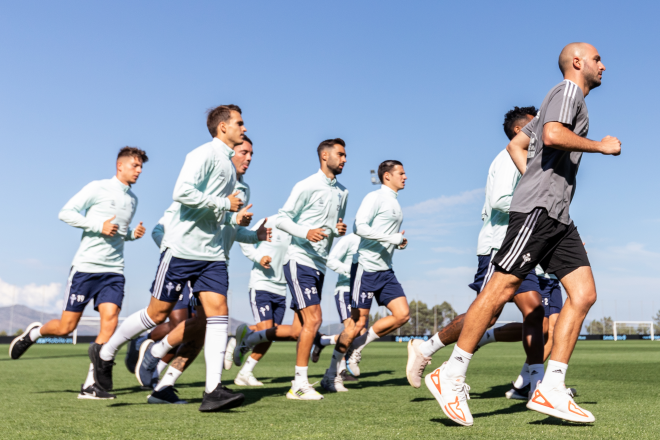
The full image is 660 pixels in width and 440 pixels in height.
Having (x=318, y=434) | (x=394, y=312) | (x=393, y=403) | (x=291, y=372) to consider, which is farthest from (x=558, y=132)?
(x=291, y=372)

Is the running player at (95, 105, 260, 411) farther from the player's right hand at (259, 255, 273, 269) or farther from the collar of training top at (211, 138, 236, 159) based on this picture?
the player's right hand at (259, 255, 273, 269)

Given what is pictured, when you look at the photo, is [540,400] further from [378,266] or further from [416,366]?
[378,266]

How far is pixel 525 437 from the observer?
3.18m

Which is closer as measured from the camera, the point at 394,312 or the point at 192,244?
the point at 192,244

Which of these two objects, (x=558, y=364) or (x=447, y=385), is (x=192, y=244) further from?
(x=558, y=364)

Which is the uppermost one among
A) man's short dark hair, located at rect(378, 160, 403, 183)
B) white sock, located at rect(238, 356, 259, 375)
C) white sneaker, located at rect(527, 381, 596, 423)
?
man's short dark hair, located at rect(378, 160, 403, 183)

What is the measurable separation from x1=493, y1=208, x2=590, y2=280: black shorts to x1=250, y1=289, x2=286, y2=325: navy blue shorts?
19.9 feet

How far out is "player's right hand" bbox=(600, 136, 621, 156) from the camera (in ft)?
11.4

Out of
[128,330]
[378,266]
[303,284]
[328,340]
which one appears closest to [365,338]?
[328,340]

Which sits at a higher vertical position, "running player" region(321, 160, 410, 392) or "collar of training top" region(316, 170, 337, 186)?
"collar of training top" region(316, 170, 337, 186)

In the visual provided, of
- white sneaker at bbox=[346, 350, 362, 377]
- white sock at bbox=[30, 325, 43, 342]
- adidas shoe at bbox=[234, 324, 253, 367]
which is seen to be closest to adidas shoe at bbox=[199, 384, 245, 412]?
white sock at bbox=[30, 325, 43, 342]

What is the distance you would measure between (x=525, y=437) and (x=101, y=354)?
397 cm

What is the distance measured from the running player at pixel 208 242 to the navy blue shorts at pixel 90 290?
1519 mm

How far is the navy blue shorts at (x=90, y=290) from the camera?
674cm
